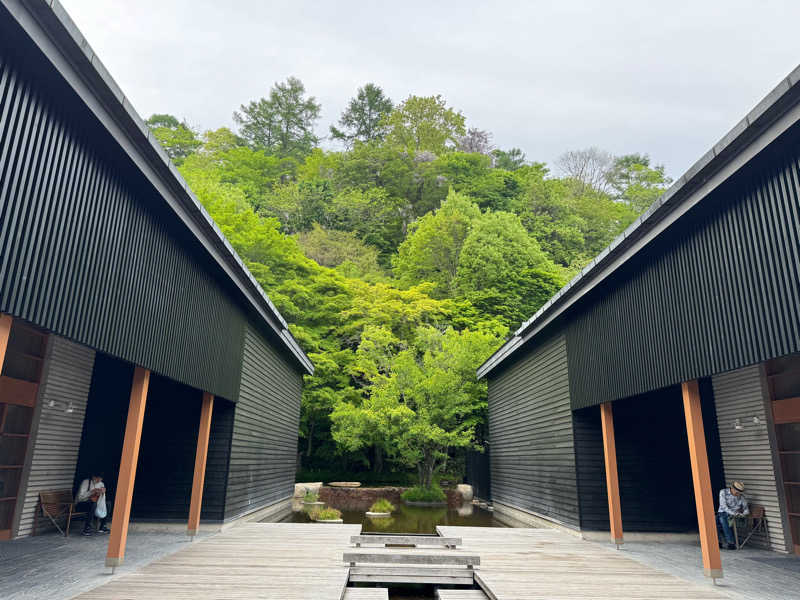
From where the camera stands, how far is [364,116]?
4688 centimetres

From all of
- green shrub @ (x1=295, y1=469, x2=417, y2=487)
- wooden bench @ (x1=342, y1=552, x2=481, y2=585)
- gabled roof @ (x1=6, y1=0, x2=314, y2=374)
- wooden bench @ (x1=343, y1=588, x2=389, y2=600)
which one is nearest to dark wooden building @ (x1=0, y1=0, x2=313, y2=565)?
gabled roof @ (x1=6, y1=0, x2=314, y2=374)

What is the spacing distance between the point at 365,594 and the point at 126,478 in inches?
119

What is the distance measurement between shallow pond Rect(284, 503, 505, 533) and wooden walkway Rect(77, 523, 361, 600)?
3633 mm

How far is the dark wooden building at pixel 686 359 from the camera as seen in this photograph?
4.45 metres

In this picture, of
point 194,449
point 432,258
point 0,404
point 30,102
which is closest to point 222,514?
point 194,449

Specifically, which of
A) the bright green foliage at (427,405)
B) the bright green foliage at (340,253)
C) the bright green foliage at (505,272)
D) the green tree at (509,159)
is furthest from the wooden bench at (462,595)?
the green tree at (509,159)

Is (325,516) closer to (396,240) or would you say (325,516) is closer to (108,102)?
(108,102)

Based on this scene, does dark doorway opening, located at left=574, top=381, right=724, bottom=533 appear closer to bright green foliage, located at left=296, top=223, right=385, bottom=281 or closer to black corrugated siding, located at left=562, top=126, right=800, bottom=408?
black corrugated siding, located at left=562, top=126, right=800, bottom=408

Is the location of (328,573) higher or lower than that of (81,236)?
lower

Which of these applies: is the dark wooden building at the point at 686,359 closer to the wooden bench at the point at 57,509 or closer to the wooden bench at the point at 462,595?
the wooden bench at the point at 462,595

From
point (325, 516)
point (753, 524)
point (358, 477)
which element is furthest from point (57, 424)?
point (358, 477)

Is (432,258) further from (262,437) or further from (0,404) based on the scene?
(0,404)

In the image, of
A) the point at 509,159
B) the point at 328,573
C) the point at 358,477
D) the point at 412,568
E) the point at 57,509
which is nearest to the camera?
the point at 328,573

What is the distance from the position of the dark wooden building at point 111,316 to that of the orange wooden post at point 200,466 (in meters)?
0.02
